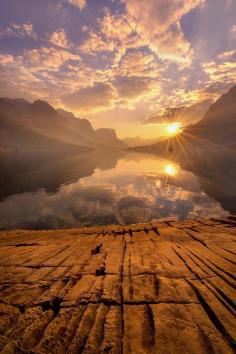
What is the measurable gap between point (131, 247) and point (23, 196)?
22.6 metres

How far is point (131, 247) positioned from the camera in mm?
8203

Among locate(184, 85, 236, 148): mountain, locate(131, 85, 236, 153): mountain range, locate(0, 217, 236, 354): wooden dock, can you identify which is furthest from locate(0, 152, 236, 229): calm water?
locate(184, 85, 236, 148): mountain

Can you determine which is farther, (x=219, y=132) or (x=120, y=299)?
(x=219, y=132)

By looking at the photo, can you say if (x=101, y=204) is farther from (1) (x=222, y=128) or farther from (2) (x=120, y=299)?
(1) (x=222, y=128)

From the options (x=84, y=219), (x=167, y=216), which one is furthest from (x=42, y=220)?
(x=167, y=216)

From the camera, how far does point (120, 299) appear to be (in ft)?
15.0

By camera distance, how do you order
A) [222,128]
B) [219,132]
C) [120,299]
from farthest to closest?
[222,128], [219,132], [120,299]

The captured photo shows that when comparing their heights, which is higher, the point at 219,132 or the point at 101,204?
the point at 219,132

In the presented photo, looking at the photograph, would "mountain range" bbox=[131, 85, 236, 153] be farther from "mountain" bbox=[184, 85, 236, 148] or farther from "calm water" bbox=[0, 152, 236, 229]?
"calm water" bbox=[0, 152, 236, 229]

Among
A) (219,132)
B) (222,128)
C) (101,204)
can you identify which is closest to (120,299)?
(101,204)

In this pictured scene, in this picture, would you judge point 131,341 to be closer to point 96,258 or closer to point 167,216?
point 96,258

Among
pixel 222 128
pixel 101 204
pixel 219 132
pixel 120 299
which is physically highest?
pixel 222 128

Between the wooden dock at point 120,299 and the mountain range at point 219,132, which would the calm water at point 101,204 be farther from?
the mountain range at point 219,132

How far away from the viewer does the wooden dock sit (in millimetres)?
3502
